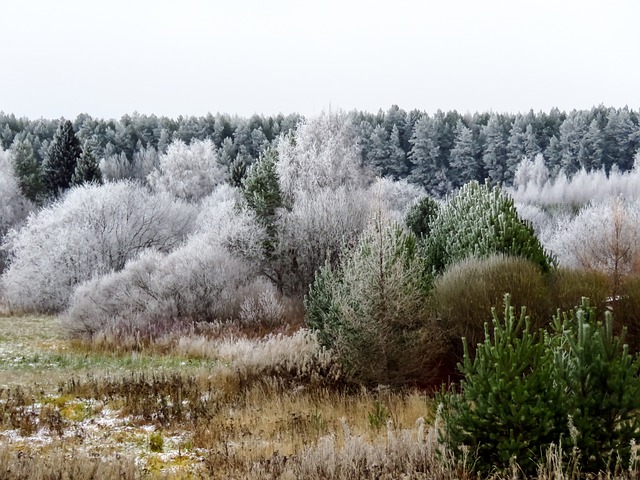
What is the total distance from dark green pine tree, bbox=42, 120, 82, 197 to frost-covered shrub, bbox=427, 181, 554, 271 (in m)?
45.7

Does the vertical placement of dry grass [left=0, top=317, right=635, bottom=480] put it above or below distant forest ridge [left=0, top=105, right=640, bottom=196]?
below

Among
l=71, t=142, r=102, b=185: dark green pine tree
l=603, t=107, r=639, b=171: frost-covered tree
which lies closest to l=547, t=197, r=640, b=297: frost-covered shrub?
l=603, t=107, r=639, b=171: frost-covered tree

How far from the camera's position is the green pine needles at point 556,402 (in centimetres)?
634

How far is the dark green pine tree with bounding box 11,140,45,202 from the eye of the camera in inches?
2291

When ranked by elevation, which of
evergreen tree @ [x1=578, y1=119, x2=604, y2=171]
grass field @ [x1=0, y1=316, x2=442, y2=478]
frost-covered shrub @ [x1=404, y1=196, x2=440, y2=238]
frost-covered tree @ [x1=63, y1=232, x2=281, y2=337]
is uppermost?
evergreen tree @ [x1=578, y1=119, x2=604, y2=171]

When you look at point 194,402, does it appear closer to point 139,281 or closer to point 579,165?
point 139,281

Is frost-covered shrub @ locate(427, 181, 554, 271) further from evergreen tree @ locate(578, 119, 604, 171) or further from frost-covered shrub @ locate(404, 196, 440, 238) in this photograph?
evergreen tree @ locate(578, 119, 604, 171)

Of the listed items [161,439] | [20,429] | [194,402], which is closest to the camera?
[161,439]

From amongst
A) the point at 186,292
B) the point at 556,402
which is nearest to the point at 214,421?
the point at 556,402

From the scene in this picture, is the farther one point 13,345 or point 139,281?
point 139,281

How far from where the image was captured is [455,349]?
1661 centimetres

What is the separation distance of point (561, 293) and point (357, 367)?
5.76 m

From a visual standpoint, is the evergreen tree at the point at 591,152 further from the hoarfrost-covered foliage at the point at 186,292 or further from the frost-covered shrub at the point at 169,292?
the frost-covered shrub at the point at 169,292

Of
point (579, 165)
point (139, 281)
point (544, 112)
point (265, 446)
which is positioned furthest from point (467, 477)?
point (544, 112)
